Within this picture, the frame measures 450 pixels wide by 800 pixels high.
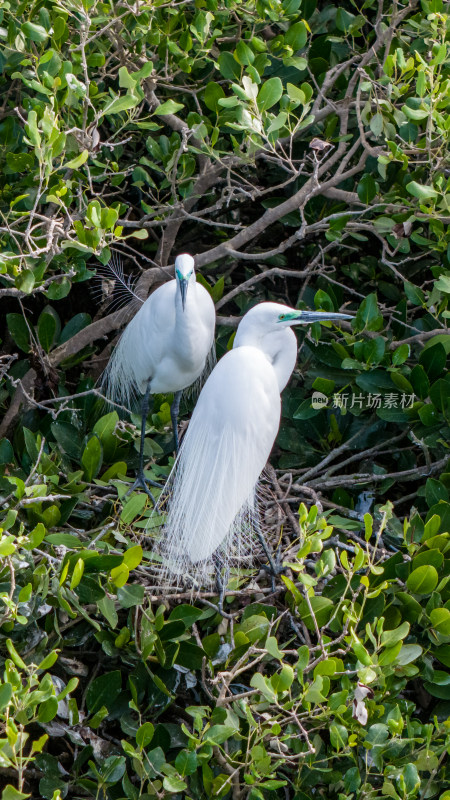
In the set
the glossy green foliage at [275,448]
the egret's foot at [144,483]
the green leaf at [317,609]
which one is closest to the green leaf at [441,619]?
the glossy green foliage at [275,448]

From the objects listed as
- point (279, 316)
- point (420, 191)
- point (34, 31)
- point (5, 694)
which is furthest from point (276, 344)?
point (5, 694)

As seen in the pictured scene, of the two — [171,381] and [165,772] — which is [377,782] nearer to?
[165,772]

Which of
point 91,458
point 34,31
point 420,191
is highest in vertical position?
point 34,31

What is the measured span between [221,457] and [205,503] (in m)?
0.13

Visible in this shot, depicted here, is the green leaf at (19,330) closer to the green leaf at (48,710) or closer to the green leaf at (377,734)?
the green leaf at (48,710)

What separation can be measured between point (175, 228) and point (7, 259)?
912 mm

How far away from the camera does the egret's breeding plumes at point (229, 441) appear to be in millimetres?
2404

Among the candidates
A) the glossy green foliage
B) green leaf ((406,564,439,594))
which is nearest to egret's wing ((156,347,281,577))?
the glossy green foliage

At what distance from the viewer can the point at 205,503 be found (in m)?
2.49

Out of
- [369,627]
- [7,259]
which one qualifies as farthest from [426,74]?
[369,627]

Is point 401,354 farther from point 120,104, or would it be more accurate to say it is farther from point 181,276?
point 120,104

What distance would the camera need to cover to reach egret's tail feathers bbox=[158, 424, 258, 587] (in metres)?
2.43

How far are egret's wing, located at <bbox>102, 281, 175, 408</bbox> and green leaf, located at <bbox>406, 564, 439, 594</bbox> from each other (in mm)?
1019

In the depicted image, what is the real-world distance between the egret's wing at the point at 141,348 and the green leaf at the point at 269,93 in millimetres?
615
